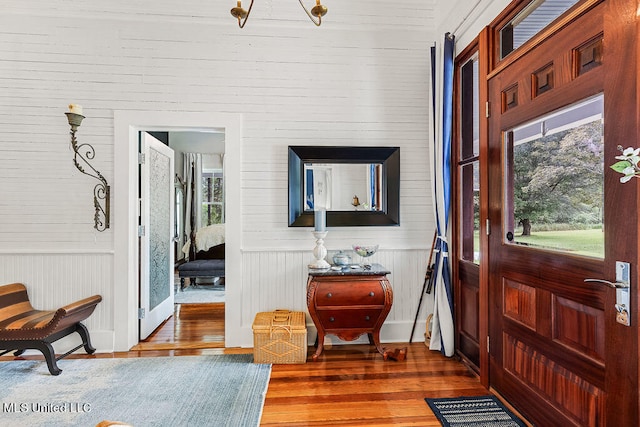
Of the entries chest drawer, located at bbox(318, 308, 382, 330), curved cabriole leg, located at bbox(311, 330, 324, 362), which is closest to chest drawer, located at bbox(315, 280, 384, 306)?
chest drawer, located at bbox(318, 308, 382, 330)

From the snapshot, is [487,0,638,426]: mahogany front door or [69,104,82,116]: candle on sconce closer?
[487,0,638,426]: mahogany front door

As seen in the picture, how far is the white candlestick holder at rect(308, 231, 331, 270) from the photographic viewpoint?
3.04 m

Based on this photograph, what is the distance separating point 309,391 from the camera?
2.46 m

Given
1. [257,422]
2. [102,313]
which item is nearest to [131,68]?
[102,313]

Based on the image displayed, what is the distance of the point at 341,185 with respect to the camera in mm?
3371

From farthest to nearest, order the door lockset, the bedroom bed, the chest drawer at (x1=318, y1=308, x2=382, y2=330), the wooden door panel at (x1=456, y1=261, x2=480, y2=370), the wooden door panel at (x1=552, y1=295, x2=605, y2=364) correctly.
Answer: the bedroom bed → the chest drawer at (x1=318, y1=308, x2=382, y2=330) → the wooden door panel at (x1=456, y1=261, x2=480, y2=370) → the wooden door panel at (x1=552, y1=295, x2=605, y2=364) → the door lockset

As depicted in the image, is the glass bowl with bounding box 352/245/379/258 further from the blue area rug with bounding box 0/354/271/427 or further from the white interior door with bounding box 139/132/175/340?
the white interior door with bounding box 139/132/175/340

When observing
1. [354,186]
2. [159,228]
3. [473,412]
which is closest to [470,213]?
[354,186]

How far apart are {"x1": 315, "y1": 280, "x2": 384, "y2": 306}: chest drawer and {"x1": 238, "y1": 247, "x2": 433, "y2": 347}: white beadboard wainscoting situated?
19.5 inches

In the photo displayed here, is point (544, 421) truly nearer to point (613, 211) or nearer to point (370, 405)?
point (370, 405)

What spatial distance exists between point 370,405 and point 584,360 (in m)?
1.24

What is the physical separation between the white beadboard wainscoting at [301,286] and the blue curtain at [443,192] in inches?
10.3

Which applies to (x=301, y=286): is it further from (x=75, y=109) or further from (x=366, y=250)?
(x=75, y=109)

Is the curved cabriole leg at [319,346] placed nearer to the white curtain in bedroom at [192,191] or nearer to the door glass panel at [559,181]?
the door glass panel at [559,181]
